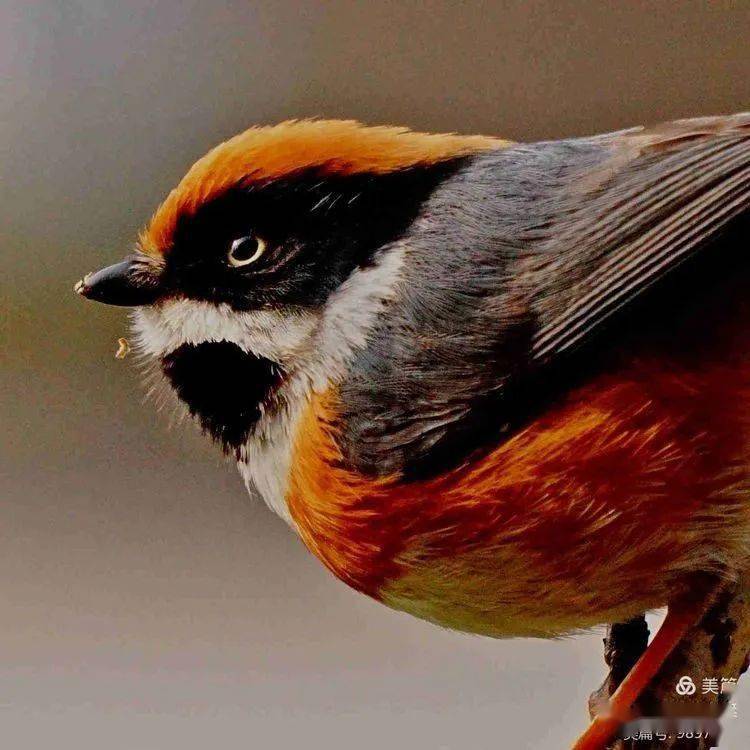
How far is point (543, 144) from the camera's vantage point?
78 cm

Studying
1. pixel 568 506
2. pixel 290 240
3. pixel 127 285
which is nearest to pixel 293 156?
pixel 290 240

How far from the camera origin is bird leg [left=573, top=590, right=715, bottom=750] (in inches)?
31.0

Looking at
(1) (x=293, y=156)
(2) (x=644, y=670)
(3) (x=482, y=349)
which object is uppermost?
(1) (x=293, y=156)

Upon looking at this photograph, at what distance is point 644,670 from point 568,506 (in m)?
0.21

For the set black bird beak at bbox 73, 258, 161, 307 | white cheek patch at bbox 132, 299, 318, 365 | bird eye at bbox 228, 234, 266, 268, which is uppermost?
bird eye at bbox 228, 234, 266, 268

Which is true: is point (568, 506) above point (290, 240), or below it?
below

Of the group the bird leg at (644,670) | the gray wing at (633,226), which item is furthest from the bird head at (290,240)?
the bird leg at (644,670)

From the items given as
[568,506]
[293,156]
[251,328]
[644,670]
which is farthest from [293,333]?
[644,670]

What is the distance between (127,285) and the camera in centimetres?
78

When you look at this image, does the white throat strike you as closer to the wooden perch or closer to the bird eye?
the bird eye

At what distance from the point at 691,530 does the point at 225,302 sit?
0.40m

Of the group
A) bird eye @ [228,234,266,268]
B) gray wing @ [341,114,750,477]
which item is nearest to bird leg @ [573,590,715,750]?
gray wing @ [341,114,750,477]

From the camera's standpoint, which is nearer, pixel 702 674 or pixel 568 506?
pixel 568 506

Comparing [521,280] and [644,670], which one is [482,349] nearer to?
[521,280]
